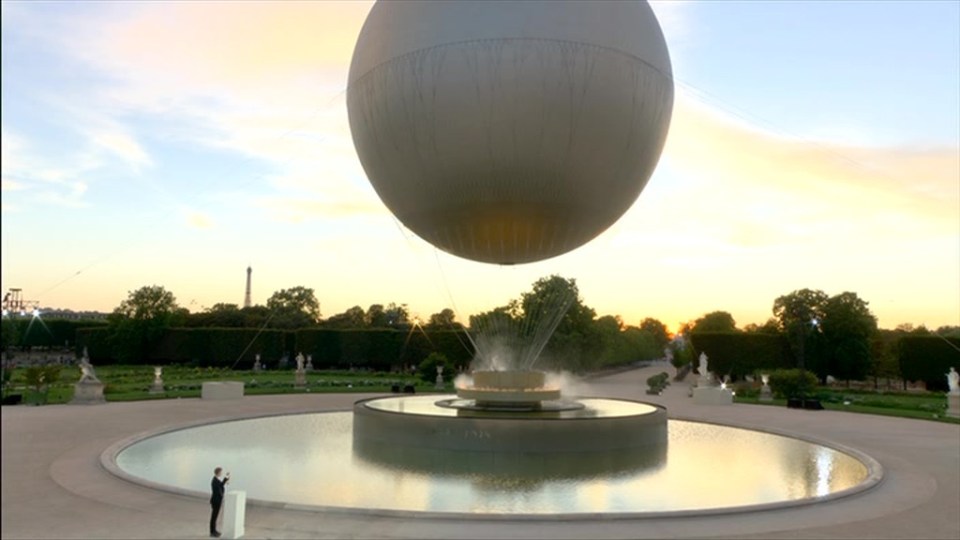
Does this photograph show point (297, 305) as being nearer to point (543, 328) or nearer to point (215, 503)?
point (543, 328)

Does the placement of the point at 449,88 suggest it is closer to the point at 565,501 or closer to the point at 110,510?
the point at 565,501

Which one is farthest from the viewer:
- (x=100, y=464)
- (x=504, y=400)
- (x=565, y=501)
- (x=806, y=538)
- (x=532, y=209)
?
(x=504, y=400)

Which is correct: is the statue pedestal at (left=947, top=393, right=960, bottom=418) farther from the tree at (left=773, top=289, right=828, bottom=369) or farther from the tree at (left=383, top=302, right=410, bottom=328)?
the tree at (left=383, top=302, right=410, bottom=328)

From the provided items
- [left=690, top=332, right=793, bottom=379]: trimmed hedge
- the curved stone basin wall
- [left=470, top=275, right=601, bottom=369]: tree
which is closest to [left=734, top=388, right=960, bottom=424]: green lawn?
[left=470, top=275, right=601, bottom=369]: tree

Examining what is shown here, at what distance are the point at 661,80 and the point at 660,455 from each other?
10229mm

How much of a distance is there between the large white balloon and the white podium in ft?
34.3

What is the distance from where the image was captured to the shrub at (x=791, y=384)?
39594 millimetres

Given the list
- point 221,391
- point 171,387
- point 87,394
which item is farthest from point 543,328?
point 171,387

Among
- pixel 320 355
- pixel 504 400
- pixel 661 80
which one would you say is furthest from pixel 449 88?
pixel 320 355

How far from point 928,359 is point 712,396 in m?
29.3

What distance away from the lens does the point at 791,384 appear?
131 feet

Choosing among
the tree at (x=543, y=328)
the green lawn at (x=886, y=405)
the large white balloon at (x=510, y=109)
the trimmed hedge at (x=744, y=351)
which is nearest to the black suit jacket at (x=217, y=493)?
the large white balloon at (x=510, y=109)

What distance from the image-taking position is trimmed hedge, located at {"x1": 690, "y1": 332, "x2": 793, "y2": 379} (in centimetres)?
6356

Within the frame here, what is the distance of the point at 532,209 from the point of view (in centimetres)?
A: 1959
